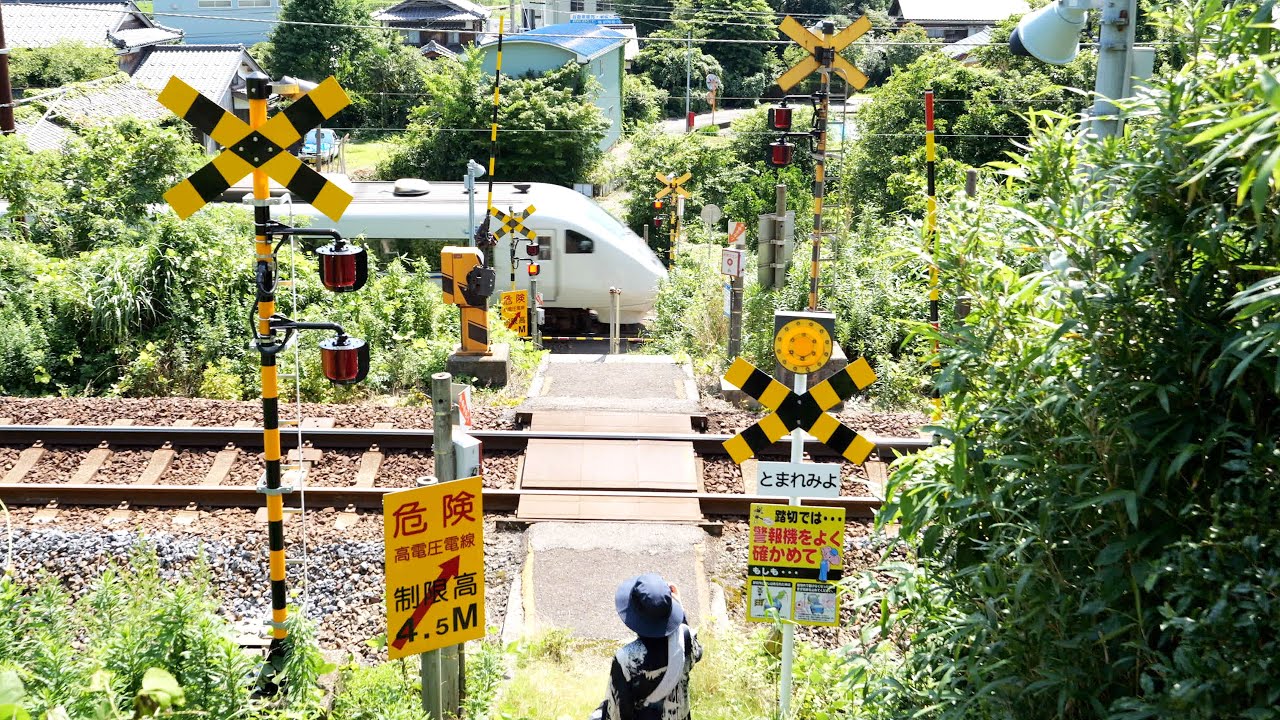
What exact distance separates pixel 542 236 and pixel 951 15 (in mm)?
44611

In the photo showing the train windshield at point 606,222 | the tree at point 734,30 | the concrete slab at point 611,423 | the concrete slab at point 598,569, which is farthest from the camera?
the tree at point 734,30

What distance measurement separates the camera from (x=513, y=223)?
15.7 m

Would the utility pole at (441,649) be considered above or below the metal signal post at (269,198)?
below

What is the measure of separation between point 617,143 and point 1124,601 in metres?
40.3

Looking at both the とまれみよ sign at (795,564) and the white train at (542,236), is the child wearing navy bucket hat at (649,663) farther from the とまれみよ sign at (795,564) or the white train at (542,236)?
the white train at (542,236)

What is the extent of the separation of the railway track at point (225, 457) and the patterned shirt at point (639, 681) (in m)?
3.68

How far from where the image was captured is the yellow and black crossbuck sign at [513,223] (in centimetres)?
1553

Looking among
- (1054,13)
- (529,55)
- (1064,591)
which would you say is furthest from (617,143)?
(1064,591)

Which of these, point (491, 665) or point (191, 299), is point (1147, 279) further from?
point (191, 299)

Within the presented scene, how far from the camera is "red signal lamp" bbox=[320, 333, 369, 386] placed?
5109mm

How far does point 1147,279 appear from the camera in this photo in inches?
133

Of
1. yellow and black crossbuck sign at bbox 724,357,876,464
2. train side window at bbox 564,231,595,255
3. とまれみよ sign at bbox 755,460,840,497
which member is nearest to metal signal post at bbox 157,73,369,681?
yellow and black crossbuck sign at bbox 724,357,876,464

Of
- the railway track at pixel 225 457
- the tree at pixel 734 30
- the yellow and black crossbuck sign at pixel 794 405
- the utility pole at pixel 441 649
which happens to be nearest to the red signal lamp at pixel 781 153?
the railway track at pixel 225 457

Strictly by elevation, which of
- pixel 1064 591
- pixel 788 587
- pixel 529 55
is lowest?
pixel 788 587
